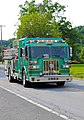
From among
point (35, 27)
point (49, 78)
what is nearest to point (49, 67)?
point (49, 78)

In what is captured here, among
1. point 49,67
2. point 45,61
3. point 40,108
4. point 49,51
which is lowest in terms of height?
point 40,108

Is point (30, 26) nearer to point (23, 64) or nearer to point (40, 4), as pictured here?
point (40, 4)

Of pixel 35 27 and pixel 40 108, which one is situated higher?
pixel 35 27

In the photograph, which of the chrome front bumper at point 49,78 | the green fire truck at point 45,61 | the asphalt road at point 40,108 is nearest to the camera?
the asphalt road at point 40,108

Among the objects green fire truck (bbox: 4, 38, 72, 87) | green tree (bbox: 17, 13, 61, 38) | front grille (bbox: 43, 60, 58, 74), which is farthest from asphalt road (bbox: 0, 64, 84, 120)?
green tree (bbox: 17, 13, 61, 38)

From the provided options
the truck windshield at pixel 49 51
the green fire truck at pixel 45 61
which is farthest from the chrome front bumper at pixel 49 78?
the truck windshield at pixel 49 51

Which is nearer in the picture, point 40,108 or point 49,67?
point 40,108

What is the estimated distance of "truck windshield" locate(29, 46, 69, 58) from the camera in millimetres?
21562

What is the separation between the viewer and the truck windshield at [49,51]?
21562mm

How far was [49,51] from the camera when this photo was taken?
859 inches

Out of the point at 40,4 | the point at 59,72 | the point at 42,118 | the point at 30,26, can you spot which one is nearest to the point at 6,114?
the point at 42,118

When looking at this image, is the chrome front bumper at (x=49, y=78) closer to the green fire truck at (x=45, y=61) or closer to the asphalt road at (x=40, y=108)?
the green fire truck at (x=45, y=61)

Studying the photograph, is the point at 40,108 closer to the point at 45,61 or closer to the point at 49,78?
the point at 49,78

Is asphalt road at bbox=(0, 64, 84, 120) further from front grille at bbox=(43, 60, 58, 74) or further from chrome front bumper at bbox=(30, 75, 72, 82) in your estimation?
front grille at bbox=(43, 60, 58, 74)
